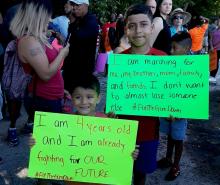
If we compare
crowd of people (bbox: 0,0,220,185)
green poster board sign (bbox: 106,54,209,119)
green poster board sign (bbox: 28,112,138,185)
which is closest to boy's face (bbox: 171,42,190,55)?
crowd of people (bbox: 0,0,220,185)

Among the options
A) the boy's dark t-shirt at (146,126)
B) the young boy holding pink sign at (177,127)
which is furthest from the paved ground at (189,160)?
the boy's dark t-shirt at (146,126)

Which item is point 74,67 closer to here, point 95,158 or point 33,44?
point 33,44

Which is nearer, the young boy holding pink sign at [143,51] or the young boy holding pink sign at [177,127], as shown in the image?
the young boy holding pink sign at [143,51]

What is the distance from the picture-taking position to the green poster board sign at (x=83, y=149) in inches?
96.1

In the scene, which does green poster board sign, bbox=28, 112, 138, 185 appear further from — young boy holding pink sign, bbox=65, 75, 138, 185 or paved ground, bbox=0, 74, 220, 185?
paved ground, bbox=0, 74, 220, 185

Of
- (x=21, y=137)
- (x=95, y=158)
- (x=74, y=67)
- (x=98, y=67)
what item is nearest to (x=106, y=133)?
(x=95, y=158)

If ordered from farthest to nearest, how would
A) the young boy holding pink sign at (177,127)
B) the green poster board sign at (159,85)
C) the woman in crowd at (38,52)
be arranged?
the young boy holding pink sign at (177,127)
the woman in crowd at (38,52)
the green poster board sign at (159,85)

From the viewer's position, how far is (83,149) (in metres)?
2.47

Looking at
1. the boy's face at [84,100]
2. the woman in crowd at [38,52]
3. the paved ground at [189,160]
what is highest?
the woman in crowd at [38,52]

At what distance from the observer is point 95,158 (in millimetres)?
2482

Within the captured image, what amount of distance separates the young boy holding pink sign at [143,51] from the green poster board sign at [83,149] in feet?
1.43

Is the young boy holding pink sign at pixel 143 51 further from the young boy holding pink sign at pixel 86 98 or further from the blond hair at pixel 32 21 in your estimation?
the blond hair at pixel 32 21

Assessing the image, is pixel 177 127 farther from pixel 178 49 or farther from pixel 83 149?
pixel 83 149

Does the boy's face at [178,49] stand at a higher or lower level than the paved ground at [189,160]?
higher
